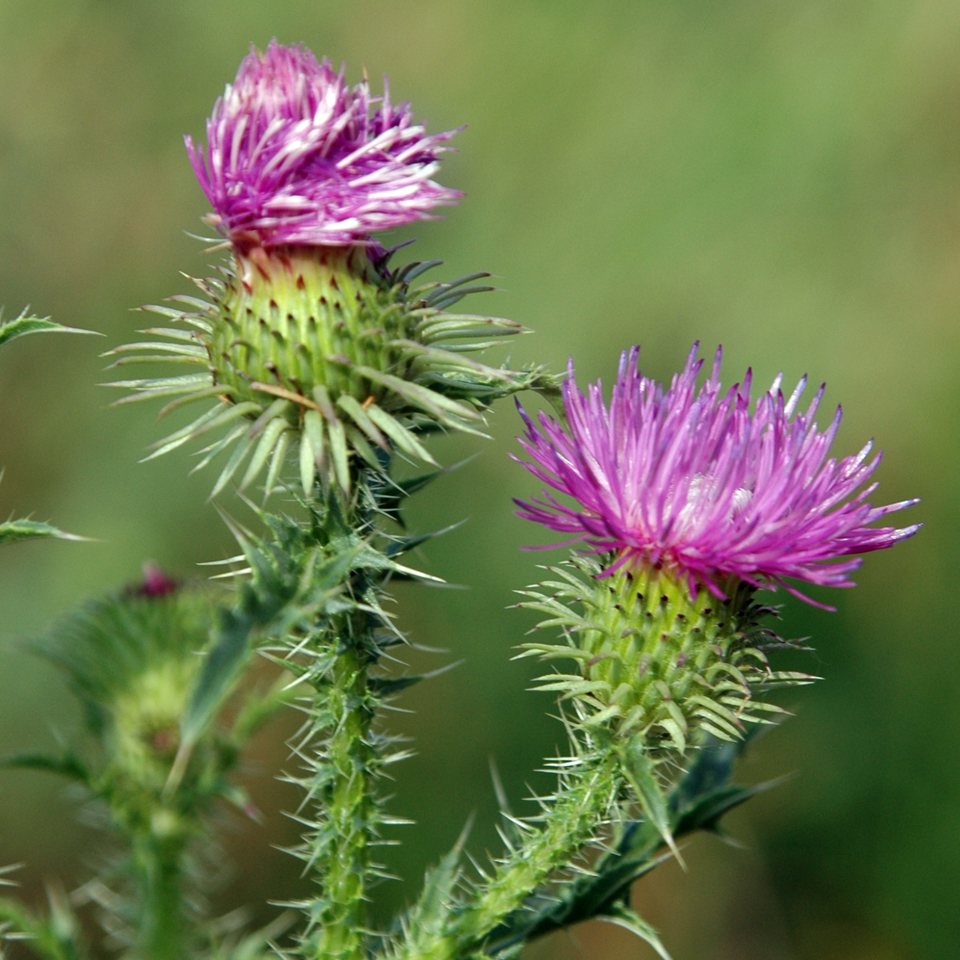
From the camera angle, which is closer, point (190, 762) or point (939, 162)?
point (190, 762)

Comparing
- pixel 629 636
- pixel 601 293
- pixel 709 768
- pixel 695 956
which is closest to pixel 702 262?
pixel 601 293

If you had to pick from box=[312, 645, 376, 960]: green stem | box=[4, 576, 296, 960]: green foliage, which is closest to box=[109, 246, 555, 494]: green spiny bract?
box=[312, 645, 376, 960]: green stem

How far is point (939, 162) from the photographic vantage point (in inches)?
328

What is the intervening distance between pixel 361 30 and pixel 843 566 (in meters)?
7.96

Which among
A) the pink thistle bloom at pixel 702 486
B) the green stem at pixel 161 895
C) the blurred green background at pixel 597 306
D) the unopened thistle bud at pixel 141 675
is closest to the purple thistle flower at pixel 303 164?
the pink thistle bloom at pixel 702 486

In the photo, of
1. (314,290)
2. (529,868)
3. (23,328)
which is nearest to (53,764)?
(23,328)

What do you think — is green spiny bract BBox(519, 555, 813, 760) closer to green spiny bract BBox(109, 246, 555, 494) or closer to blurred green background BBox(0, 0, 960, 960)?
green spiny bract BBox(109, 246, 555, 494)

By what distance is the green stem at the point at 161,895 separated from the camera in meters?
2.73

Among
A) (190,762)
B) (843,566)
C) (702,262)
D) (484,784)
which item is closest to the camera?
(843,566)

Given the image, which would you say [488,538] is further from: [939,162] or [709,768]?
[939,162]

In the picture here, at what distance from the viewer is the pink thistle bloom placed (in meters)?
2.37

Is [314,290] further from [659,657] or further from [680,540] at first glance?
[659,657]

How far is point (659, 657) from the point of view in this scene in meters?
2.39

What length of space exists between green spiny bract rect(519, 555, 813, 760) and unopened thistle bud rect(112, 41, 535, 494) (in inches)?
21.9
